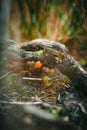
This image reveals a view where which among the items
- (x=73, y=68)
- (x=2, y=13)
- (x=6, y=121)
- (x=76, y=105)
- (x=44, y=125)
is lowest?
(x=44, y=125)

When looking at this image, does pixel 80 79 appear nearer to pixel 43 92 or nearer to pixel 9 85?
pixel 43 92

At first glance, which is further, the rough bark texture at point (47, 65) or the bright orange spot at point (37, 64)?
the bright orange spot at point (37, 64)

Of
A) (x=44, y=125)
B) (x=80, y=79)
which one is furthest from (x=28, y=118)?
(x=80, y=79)

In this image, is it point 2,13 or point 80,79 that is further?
point 80,79

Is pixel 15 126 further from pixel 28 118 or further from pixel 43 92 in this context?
pixel 43 92

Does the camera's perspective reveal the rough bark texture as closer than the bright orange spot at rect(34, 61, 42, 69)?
Yes

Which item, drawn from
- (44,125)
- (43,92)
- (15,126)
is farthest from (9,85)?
(44,125)

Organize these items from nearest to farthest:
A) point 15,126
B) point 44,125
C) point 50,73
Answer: point 44,125, point 15,126, point 50,73

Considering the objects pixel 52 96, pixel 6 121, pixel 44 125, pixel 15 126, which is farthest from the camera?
pixel 52 96

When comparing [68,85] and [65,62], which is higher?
[65,62]
